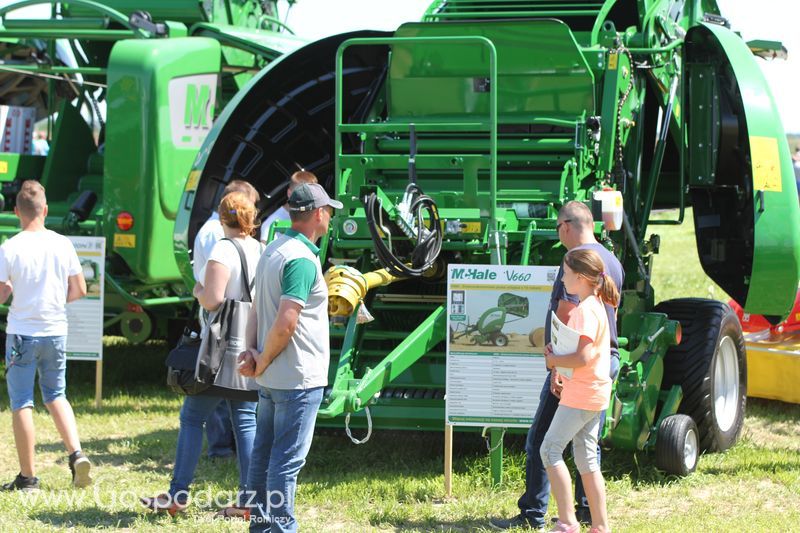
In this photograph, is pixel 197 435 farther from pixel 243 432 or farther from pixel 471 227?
pixel 471 227

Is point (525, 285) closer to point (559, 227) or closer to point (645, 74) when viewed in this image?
point (559, 227)

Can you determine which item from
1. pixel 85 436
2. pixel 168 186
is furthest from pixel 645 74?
pixel 85 436

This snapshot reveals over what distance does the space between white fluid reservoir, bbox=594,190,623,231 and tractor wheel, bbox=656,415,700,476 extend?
42.2 inches

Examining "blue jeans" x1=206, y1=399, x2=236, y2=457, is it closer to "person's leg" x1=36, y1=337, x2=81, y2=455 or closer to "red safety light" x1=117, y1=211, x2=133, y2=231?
"person's leg" x1=36, y1=337, x2=81, y2=455

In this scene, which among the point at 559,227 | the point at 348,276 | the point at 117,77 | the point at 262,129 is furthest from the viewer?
the point at 117,77

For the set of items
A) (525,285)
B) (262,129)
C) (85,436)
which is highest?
(262,129)

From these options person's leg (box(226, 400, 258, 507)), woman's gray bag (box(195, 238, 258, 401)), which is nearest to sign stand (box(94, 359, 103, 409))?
person's leg (box(226, 400, 258, 507))

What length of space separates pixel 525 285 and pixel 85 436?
316 cm

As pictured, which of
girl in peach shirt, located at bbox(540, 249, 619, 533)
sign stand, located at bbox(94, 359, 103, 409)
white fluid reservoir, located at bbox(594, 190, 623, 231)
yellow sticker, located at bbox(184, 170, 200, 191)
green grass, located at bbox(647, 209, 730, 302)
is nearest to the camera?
girl in peach shirt, located at bbox(540, 249, 619, 533)

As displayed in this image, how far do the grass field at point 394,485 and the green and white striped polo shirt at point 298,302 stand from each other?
111 cm

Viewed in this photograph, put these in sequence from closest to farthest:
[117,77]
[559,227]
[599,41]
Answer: [559,227]
[599,41]
[117,77]

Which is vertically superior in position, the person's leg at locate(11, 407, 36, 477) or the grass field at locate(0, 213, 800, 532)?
the person's leg at locate(11, 407, 36, 477)

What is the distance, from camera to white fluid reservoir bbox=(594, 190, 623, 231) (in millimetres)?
6355

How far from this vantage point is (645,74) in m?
7.49
